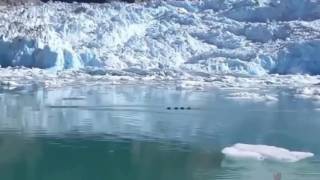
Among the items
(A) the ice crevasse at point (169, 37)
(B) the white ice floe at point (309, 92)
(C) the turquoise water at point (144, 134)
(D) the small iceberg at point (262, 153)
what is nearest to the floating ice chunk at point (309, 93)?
(B) the white ice floe at point (309, 92)

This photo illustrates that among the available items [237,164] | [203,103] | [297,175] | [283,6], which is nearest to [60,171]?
[237,164]

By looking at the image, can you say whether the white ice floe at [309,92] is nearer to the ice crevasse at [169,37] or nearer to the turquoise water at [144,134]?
the turquoise water at [144,134]

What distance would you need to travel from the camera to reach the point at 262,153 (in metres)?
11.1

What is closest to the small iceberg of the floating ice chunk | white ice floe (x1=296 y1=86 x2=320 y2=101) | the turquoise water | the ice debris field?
the turquoise water

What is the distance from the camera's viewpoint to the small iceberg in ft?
35.5

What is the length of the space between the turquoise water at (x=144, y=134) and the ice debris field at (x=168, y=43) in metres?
3.49

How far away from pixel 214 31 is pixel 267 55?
285 centimetres

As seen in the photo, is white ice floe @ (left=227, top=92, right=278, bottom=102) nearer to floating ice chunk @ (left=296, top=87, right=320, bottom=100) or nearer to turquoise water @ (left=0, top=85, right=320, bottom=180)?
turquoise water @ (left=0, top=85, right=320, bottom=180)

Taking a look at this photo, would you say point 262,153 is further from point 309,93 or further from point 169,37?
point 169,37

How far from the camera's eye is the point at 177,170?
10320mm

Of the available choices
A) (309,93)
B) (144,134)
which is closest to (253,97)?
(309,93)

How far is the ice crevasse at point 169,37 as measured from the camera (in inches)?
947

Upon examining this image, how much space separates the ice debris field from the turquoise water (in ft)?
11.5

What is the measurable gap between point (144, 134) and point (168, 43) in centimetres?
1288
